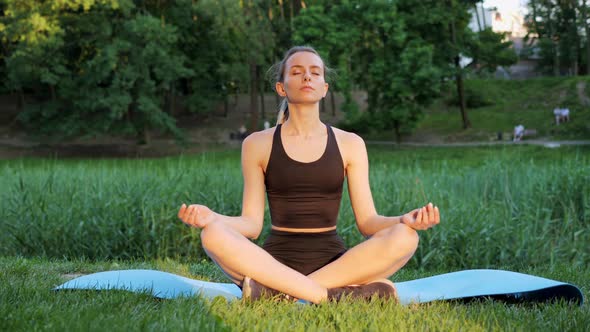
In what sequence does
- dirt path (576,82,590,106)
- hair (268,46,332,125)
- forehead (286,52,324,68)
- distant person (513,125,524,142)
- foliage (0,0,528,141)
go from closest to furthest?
forehead (286,52,324,68) < hair (268,46,332,125) < foliage (0,0,528,141) < distant person (513,125,524,142) < dirt path (576,82,590,106)

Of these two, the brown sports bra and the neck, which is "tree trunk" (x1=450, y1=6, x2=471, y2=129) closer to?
the neck

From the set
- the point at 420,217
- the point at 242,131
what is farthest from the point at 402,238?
the point at 242,131

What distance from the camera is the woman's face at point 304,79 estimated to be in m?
3.30

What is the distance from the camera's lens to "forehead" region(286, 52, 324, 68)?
336 cm

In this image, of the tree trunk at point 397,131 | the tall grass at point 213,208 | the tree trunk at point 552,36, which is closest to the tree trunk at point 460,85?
the tree trunk at point 397,131

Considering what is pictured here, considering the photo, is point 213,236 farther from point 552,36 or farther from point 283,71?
point 552,36

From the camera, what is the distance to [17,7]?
22797 mm

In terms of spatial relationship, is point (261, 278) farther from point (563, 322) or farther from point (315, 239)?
point (563, 322)

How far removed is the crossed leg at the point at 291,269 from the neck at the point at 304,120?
67 centimetres

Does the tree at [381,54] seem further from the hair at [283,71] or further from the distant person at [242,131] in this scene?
the hair at [283,71]

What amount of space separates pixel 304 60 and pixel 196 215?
101 cm

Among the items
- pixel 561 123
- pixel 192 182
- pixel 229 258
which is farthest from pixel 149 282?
pixel 561 123

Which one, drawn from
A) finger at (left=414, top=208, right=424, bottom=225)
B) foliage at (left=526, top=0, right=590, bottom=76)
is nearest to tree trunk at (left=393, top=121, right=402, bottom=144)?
foliage at (left=526, top=0, right=590, bottom=76)

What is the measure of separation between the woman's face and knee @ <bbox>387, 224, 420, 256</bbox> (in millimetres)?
792
